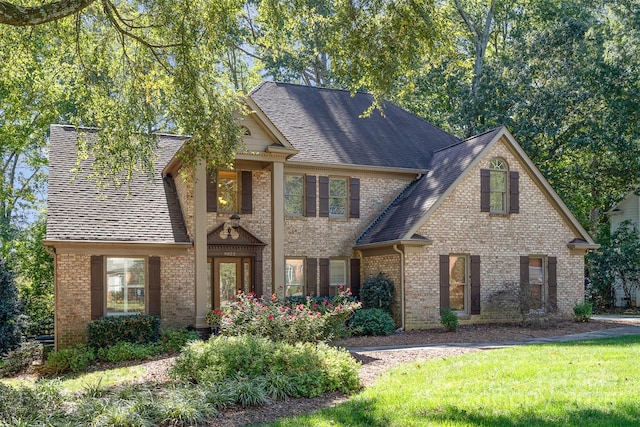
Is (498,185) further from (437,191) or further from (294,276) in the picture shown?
(294,276)

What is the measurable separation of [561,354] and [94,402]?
8341mm

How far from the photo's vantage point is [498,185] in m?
19.8

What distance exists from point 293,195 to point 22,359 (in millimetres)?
8998

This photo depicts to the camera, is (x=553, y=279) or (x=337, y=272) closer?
(x=553, y=279)

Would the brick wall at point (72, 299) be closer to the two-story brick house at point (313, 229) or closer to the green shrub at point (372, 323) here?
the two-story brick house at point (313, 229)

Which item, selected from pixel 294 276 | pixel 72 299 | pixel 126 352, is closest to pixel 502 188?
pixel 294 276

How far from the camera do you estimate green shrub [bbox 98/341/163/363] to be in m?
14.3

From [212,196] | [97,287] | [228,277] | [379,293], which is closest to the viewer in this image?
[97,287]

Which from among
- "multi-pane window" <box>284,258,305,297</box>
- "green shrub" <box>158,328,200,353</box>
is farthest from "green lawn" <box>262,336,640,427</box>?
"multi-pane window" <box>284,258,305,297</box>

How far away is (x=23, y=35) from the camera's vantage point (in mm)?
12562

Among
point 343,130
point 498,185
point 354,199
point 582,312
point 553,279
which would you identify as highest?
point 343,130

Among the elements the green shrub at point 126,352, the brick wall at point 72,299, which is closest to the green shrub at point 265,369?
the green shrub at point 126,352

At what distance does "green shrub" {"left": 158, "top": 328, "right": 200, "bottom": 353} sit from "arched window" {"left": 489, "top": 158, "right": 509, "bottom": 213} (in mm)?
10079

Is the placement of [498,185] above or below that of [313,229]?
above
